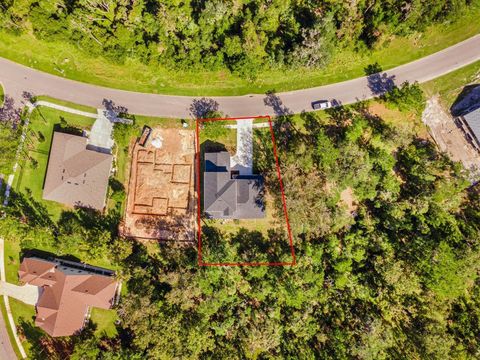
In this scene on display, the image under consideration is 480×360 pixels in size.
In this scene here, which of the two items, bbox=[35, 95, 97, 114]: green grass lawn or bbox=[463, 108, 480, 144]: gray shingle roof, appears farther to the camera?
bbox=[35, 95, 97, 114]: green grass lawn

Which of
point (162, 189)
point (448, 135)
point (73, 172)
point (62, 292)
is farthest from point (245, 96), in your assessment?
point (62, 292)

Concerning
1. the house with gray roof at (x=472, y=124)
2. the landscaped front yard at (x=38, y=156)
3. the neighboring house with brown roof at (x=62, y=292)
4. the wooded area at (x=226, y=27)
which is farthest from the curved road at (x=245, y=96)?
the neighboring house with brown roof at (x=62, y=292)

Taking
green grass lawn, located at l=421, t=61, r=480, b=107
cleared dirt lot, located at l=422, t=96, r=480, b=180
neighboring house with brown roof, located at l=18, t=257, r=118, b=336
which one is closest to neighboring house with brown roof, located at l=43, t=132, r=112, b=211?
neighboring house with brown roof, located at l=18, t=257, r=118, b=336

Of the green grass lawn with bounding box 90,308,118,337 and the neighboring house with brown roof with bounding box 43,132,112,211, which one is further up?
the neighboring house with brown roof with bounding box 43,132,112,211

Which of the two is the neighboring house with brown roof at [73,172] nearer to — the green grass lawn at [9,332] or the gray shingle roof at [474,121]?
the green grass lawn at [9,332]

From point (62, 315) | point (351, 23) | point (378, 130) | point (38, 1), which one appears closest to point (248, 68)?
point (351, 23)

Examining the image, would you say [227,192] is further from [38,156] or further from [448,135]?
[448,135]

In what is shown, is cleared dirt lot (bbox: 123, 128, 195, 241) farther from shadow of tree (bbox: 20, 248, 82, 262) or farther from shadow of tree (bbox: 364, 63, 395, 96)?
shadow of tree (bbox: 364, 63, 395, 96)
